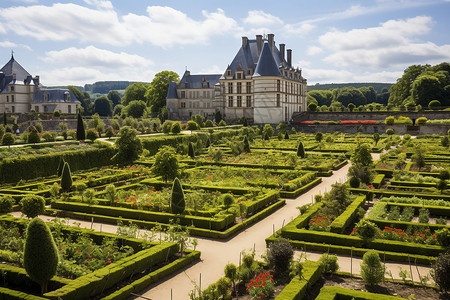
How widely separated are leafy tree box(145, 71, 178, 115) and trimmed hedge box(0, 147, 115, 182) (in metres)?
43.0

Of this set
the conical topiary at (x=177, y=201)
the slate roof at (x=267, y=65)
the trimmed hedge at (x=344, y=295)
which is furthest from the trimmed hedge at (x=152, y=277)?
the slate roof at (x=267, y=65)

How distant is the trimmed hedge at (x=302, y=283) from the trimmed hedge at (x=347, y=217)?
2.77m

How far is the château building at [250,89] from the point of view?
173 feet

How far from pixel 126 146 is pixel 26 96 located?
1700 inches

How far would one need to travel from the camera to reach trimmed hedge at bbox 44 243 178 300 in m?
8.21

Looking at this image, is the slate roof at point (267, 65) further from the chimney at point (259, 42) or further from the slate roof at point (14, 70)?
the slate roof at point (14, 70)

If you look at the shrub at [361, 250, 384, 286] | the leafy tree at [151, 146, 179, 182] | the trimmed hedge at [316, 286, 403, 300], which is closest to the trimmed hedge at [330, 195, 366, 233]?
the shrub at [361, 250, 384, 286]

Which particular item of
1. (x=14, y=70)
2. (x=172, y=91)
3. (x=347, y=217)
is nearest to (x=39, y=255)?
(x=347, y=217)

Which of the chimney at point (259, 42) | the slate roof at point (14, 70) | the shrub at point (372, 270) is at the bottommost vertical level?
the shrub at point (372, 270)

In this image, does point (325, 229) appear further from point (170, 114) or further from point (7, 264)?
point (170, 114)

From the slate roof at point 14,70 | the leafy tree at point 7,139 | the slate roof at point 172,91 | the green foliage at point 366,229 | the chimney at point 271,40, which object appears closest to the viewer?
the green foliage at point 366,229

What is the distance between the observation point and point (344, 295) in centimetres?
830

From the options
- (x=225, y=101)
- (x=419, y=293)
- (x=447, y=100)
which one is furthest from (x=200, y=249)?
(x=447, y=100)

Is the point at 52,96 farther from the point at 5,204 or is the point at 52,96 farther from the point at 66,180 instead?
the point at 5,204
